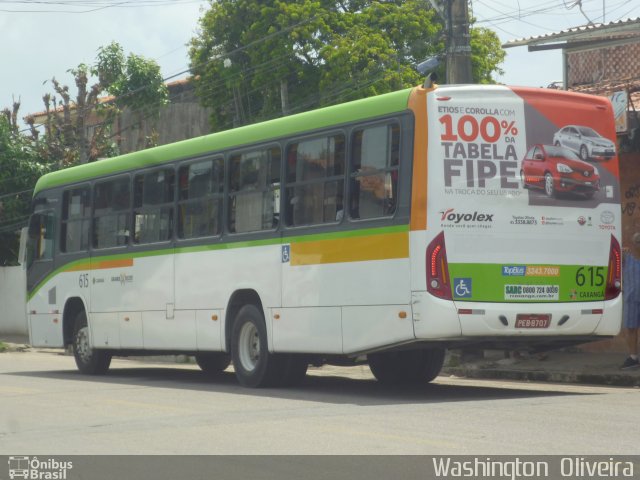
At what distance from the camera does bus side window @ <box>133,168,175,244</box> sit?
1694 cm

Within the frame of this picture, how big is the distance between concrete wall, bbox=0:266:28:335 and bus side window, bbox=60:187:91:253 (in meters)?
18.5

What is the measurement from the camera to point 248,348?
15250 mm

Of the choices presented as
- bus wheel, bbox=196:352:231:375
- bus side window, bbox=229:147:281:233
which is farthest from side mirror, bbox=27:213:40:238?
bus side window, bbox=229:147:281:233

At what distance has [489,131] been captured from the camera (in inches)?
497

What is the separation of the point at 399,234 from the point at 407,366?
3321 mm

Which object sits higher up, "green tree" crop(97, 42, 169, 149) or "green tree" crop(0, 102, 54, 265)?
"green tree" crop(97, 42, 169, 149)

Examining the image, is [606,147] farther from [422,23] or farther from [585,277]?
[422,23]

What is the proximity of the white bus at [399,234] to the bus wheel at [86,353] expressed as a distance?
2.72 metres

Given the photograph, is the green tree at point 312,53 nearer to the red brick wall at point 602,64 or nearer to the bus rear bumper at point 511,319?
the red brick wall at point 602,64

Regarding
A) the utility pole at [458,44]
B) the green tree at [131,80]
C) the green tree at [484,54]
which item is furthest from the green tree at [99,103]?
the utility pole at [458,44]

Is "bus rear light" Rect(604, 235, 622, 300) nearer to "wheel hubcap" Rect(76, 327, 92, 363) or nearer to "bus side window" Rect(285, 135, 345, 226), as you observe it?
"bus side window" Rect(285, 135, 345, 226)

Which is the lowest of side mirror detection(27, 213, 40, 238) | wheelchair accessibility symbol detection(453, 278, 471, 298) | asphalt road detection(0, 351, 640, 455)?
asphalt road detection(0, 351, 640, 455)

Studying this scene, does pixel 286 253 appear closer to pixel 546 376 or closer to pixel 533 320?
pixel 533 320

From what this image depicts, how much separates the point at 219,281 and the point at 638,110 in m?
7.15
